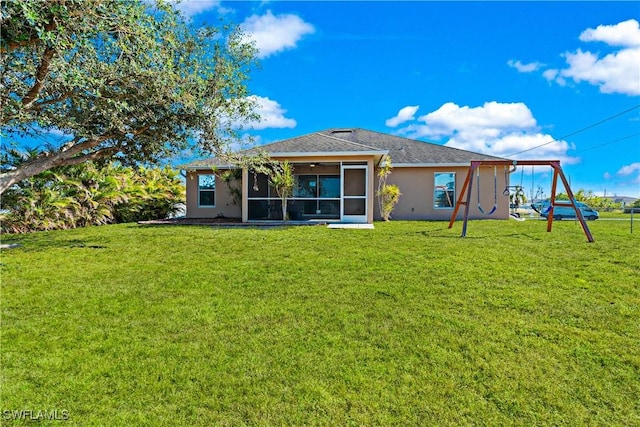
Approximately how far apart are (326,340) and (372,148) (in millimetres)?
10752

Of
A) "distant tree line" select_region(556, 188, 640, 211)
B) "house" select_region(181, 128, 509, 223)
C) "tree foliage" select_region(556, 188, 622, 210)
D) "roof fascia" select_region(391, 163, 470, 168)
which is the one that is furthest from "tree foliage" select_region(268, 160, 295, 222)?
"tree foliage" select_region(556, 188, 622, 210)

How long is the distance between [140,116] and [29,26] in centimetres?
305

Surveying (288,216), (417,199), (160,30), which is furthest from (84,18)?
(417,199)

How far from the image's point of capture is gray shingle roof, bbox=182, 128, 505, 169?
14.0 m

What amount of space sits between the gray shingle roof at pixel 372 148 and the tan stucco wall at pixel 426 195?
0.54 m

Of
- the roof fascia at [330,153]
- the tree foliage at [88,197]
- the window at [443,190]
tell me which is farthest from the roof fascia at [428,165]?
the tree foliage at [88,197]

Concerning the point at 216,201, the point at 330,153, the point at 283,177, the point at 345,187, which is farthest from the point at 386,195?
the point at 216,201

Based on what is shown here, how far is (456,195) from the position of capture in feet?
55.6

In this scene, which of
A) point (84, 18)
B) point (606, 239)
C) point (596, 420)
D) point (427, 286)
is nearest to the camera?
point (596, 420)

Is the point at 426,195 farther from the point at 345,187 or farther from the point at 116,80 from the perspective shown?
the point at 116,80

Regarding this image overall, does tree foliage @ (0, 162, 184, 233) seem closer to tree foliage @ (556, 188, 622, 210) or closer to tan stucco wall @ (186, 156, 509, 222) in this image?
tan stucco wall @ (186, 156, 509, 222)

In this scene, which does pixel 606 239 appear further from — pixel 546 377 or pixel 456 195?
pixel 546 377

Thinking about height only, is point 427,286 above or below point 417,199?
below

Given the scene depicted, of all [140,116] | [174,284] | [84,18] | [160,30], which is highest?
[160,30]
